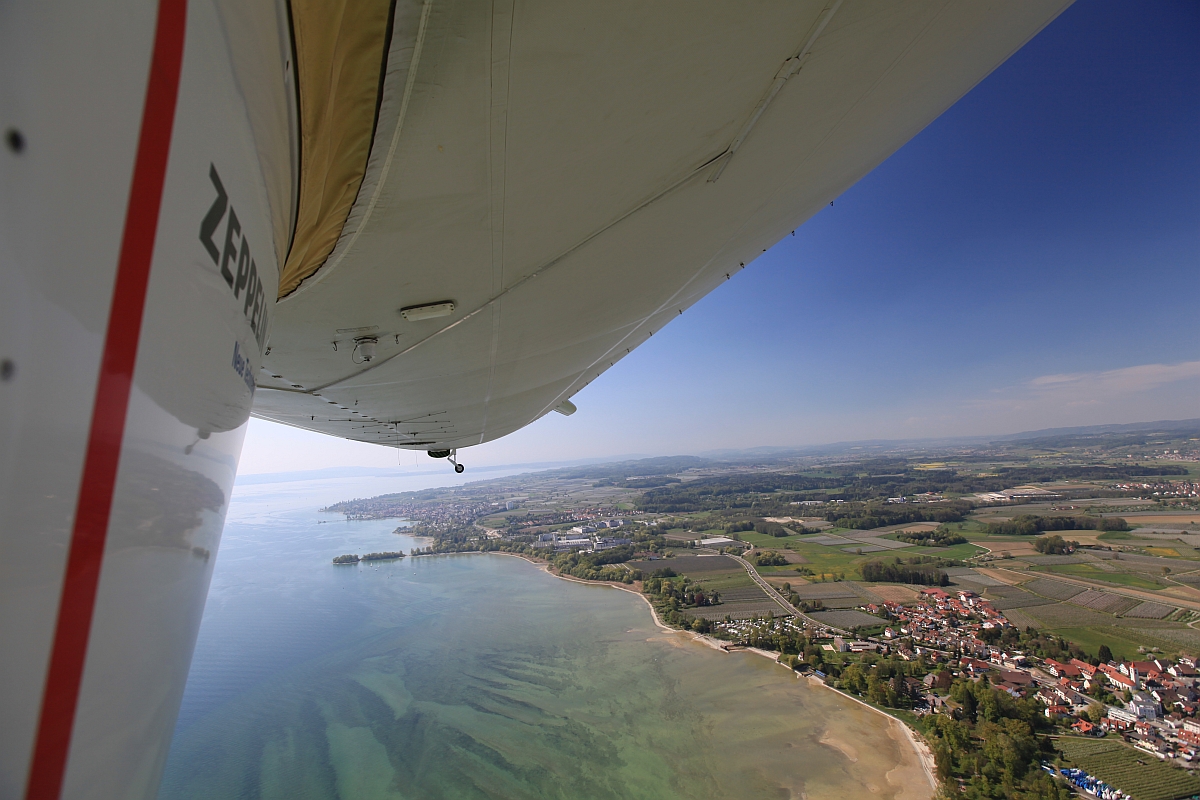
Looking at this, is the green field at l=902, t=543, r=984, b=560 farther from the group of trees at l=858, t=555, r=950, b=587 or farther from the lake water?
the lake water

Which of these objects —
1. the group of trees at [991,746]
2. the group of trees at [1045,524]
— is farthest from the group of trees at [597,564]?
the group of trees at [1045,524]

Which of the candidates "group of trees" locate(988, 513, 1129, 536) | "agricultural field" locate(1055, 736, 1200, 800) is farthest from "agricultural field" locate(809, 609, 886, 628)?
"group of trees" locate(988, 513, 1129, 536)

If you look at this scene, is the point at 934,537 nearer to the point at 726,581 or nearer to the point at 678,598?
the point at 726,581

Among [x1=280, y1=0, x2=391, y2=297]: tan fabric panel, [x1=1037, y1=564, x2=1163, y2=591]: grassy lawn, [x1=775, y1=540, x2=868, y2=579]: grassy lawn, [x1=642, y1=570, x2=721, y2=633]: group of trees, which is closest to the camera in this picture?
[x1=280, y1=0, x2=391, y2=297]: tan fabric panel

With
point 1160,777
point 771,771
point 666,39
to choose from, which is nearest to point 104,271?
point 666,39

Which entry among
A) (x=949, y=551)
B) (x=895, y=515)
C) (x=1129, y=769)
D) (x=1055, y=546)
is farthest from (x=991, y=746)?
(x=895, y=515)

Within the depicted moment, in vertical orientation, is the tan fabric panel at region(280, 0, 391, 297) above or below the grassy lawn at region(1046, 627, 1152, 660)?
above

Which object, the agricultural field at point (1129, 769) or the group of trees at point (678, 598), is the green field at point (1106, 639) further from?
the group of trees at point (678, 598)
